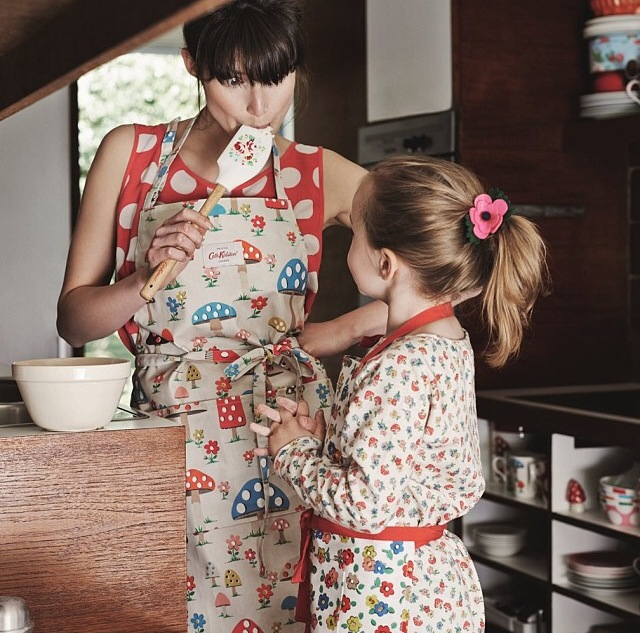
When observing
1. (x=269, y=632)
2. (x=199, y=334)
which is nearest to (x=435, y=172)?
(x=199, y=334)

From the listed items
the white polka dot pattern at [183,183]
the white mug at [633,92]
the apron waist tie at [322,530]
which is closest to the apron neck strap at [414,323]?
the apron waist tie at [322,530]

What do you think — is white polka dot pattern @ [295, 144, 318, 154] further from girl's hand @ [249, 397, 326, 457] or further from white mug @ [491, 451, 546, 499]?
white mug @ [491, 451, 546, 499]

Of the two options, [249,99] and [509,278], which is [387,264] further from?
[249,99]

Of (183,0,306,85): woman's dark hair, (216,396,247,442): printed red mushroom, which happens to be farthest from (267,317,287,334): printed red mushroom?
(183,0,306,85): woman's dark hair

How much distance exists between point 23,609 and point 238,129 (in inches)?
33.2

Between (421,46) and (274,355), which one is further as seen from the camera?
(421,46)

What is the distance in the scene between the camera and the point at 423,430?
1268 mm

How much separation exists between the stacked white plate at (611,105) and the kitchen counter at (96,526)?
1755mm

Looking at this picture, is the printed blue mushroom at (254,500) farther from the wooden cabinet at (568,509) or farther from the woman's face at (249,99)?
the wooden cabinet at (568,509)

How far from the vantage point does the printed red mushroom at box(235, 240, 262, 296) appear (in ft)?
5.14

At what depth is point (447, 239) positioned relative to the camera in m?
1.34

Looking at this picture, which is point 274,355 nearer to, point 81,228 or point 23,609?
point 81,228

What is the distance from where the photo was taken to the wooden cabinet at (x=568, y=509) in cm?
213

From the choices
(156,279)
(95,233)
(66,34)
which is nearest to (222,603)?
(156,279)
